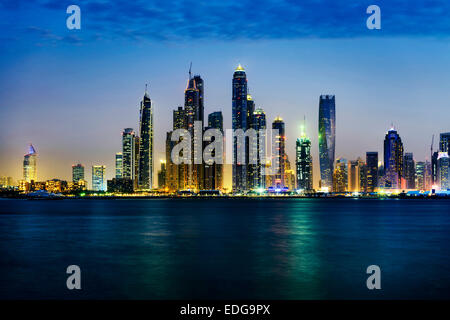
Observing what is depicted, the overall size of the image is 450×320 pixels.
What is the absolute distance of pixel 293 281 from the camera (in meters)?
28.7

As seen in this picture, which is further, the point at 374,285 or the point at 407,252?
the point at 407,252

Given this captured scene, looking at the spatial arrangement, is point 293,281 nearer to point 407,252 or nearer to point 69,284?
point 69,284

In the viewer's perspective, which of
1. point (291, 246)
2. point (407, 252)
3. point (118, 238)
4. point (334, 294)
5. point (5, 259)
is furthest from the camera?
point (118, 238)

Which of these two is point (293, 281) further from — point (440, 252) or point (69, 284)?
point (440, 252)

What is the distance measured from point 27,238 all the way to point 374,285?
44.5 metres

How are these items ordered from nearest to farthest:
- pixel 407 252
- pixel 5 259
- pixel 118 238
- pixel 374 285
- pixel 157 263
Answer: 1. pixel 374 285
2. pixel 157 263
3. pixel 5 259
4. pixel 407 252
5. pixel 118 238

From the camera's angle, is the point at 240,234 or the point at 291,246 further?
the point at 240,234

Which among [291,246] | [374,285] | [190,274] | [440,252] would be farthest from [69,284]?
[440,252]

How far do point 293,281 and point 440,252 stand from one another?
2260cm

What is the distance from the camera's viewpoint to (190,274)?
103ft
